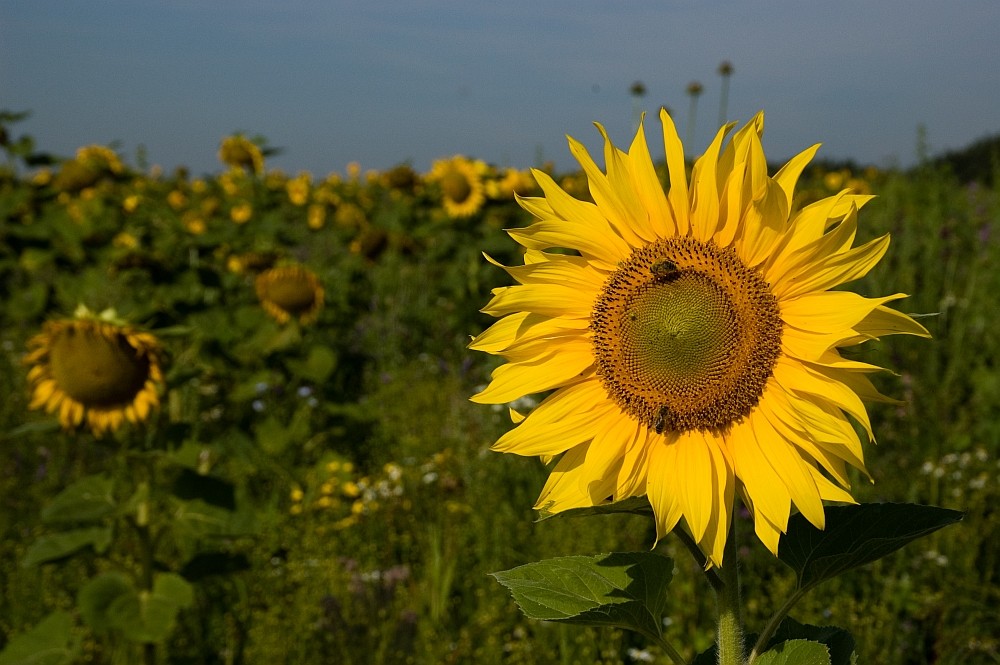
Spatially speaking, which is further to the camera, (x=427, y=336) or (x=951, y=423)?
(x=427, y=336)

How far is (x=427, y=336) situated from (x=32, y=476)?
10.8ft

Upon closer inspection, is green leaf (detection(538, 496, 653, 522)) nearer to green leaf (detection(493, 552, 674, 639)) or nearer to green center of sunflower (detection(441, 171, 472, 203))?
green leaf (detection(493, 552, 674, 639))

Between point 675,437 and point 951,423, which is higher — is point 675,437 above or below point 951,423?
below

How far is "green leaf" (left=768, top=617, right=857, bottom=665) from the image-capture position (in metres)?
1.30

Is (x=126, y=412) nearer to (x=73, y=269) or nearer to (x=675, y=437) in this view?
(x=675, y=437)

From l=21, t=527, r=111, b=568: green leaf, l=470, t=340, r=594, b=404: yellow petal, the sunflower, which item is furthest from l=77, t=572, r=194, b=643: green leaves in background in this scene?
l=470, t=340, r=594, b=404: yellow petal

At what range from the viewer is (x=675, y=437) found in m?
1.30

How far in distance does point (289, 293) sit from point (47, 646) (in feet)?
8.15

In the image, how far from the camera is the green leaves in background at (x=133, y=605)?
236 cm

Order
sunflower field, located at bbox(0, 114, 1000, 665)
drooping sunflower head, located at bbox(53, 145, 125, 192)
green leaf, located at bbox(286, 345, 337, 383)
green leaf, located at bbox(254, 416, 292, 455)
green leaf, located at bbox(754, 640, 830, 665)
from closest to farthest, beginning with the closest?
green leaf, located at bbox(754, 640, 830, 665)
sunflower field, located at bbox(0, 114, 1000, 665)
green leaf, located at bbox(254, 416, 292, 455)
green leaf, located at bbox(286, 345, 337, 383)
drooping sunflower head, located at bbox(53, 145, 125, 192)

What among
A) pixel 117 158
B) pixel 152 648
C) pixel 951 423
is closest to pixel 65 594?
pixel 152 648

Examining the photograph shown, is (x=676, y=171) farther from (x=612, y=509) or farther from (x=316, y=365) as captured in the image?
(x=316, y=365)

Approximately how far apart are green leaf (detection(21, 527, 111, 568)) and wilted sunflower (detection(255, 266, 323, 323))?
235 cm

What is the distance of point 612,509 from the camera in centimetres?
119
